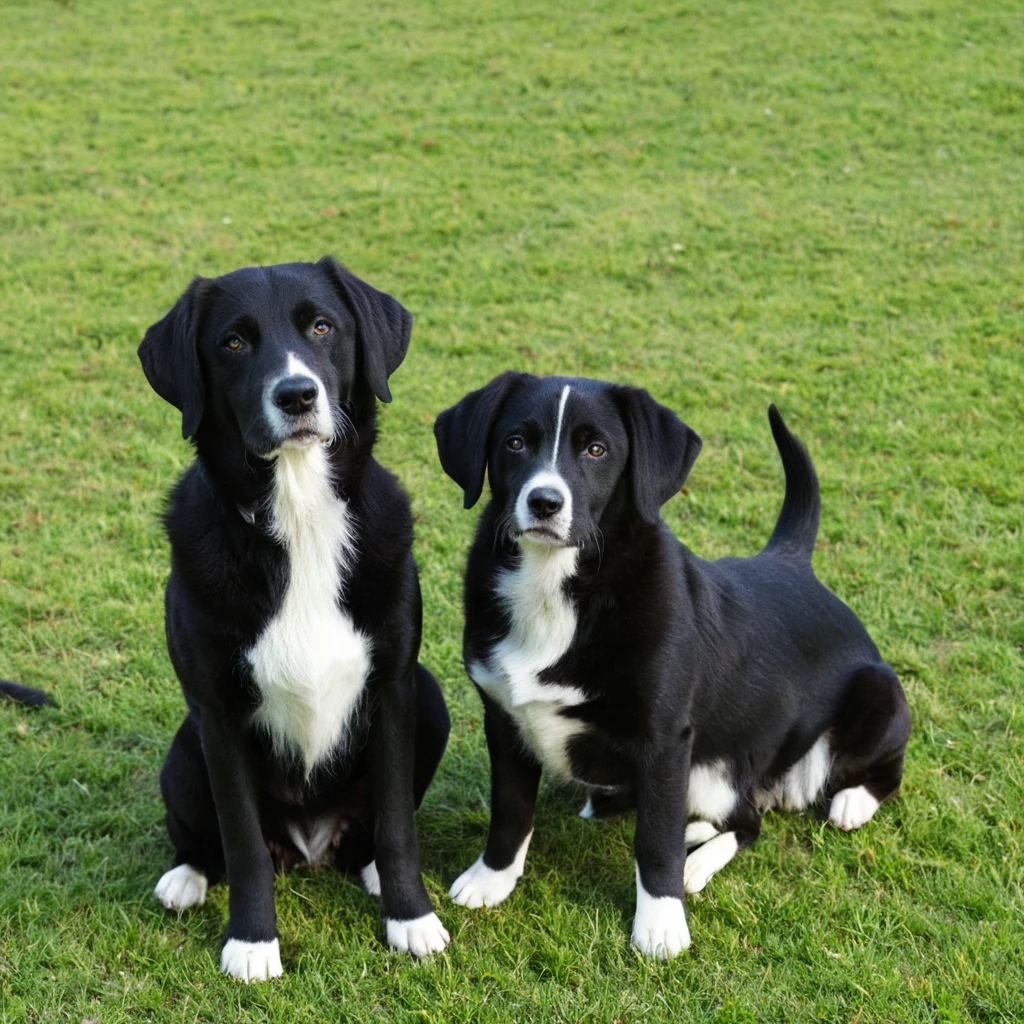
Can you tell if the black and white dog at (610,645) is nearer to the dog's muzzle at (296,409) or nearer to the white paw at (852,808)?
the white paw at (852,808)

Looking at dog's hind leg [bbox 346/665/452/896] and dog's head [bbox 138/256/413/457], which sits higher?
dog's head [bbox 138/256/413/457]

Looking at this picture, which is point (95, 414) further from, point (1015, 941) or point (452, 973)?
point (1015, 941)

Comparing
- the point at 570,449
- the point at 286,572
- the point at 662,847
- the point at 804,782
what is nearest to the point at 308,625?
the point at 286,572

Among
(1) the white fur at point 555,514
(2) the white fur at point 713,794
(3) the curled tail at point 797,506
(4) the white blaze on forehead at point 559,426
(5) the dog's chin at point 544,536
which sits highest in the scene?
(4) the white blaze on forehead at point 559,426

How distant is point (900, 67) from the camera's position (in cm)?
1252

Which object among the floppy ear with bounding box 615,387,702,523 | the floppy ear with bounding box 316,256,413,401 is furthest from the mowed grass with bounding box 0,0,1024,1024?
the floppy ear with bounding box 316,256,413,401

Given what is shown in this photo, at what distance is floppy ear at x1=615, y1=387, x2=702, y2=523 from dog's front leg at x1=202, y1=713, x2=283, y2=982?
4.17 feet

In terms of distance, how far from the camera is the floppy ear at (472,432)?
3.34 metres

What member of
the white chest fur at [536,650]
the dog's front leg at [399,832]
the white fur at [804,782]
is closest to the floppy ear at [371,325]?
the white chest fur at [536,650]

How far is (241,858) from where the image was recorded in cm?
321

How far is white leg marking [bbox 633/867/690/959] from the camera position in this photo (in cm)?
325

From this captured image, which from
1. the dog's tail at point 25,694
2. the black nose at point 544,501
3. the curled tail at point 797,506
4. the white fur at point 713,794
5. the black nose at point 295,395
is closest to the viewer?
the black nose at point 295,395

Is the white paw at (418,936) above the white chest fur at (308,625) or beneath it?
beneath

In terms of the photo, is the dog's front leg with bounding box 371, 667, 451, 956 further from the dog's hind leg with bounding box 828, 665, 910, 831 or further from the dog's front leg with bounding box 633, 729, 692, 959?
the dog's hind leg with bounding box 828, 665, 910, 831
